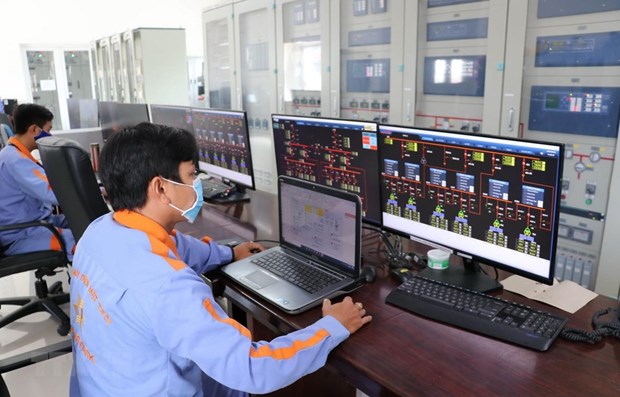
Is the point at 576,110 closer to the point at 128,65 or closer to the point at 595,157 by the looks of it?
the point at 595,157

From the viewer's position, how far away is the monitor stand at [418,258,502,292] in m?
1.39

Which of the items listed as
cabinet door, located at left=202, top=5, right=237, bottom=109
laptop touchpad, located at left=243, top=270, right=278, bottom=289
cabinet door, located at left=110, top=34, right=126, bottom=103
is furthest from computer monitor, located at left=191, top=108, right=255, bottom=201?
cabinet door, located at left=110, top=34, right=126, bottom=103

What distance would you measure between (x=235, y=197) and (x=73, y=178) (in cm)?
86

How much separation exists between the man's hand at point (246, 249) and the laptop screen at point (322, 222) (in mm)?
111

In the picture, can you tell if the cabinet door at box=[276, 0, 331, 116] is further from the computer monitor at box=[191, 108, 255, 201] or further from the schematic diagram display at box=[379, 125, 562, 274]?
the schematic diagram display at box=[379, 125, 562, 274]

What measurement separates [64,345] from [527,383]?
7.31ft

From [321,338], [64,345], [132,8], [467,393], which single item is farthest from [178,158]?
[132,8]

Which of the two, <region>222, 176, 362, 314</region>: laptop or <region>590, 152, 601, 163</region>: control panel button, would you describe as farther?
<region>590, 152, 601, 163</region>: control panel button

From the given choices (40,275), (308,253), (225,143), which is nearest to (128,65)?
(40,275)

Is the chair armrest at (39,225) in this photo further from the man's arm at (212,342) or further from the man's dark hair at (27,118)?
the man's arm at (212,342)

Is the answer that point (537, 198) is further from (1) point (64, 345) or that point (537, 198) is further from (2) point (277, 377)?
(1) point (64, 345)

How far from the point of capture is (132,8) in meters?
8.64

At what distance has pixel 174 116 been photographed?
299cm

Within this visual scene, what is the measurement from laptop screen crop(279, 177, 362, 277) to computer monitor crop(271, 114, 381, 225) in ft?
0.83
